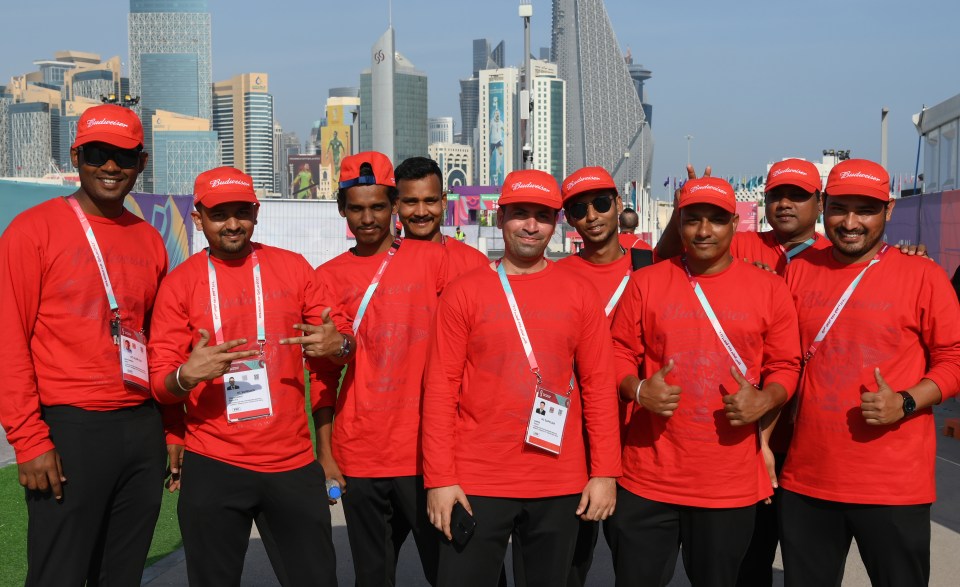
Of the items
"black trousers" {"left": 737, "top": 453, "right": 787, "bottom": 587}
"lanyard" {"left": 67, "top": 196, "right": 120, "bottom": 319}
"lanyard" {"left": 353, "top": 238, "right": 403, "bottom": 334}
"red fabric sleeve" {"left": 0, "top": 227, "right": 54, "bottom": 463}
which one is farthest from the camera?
"black trousers" {"left": 737, "top": 453, "right": 787, "bottom": 587}

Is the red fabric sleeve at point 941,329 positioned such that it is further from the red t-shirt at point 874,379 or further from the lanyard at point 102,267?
the lanyard at point 102,267

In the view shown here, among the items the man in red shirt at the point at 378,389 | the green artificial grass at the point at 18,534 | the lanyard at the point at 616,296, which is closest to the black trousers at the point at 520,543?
the man in red shirt at the point at 378,389

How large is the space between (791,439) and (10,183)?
Answer: 403 inches

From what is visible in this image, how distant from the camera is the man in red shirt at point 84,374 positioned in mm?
3793

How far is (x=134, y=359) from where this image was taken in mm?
3973

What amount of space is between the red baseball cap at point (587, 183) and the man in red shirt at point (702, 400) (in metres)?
0.59

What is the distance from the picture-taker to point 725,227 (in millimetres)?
3936

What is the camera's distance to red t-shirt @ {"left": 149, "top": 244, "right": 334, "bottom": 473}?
3900 mm

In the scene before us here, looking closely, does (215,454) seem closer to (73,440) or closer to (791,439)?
(73,440)

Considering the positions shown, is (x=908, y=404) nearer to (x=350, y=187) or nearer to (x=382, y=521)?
(x=382, y=521)

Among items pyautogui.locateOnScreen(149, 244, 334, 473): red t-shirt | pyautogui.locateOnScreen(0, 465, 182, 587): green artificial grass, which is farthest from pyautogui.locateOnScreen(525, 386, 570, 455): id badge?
pyautogui.locateOnScreen(0, 465, 182, 587): green artificial grass

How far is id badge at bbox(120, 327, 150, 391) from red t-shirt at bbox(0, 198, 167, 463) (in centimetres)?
5

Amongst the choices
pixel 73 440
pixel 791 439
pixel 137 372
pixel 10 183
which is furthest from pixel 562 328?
pixel 10 183

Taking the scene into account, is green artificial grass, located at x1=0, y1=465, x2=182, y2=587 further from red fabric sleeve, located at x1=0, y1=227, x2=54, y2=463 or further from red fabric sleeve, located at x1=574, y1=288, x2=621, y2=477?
red fabric sleeve, located at x1=574, y1=288, x2=621, y2=477
